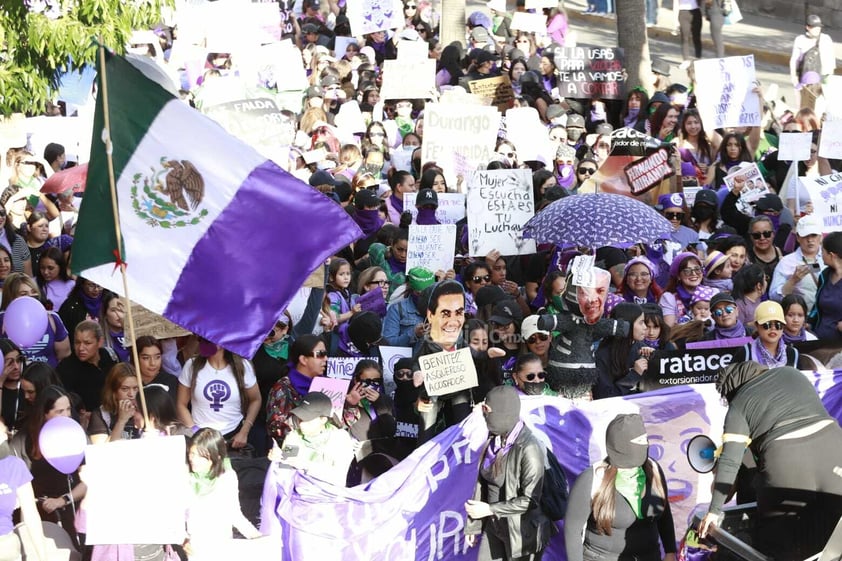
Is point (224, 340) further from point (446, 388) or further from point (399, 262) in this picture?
point (399, 262)

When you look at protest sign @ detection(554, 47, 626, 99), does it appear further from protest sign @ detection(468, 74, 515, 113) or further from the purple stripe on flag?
the purple stripe on flag

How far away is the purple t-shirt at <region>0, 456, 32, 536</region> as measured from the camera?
692cm

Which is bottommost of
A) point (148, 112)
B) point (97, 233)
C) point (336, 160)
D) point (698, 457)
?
point (336, 160)

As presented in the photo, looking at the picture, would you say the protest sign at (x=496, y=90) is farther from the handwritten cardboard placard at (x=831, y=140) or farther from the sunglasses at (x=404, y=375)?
the sunglasses at (x=404, y=375)

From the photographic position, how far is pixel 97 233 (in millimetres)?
6848

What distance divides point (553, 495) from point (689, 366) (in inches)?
80.0

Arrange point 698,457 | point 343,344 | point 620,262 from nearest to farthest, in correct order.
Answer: point 698,457 → point 343,344 → point 620,262

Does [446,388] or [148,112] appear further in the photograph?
[446,388]

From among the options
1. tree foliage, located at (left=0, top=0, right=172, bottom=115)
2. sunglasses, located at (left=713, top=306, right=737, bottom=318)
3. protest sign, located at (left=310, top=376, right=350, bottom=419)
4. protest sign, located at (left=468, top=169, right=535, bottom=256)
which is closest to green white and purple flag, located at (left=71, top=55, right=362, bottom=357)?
protest sign, located at (left=310, top=376, right=350, bottom=419)

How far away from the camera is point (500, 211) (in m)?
11.6

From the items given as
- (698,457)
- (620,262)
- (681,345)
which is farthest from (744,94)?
(698,457)

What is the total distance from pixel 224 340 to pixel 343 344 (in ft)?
9.94

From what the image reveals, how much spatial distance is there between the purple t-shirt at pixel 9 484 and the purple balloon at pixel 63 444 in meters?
0.69

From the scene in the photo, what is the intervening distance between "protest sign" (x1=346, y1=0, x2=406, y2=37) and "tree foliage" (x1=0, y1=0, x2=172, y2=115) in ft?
34.9
